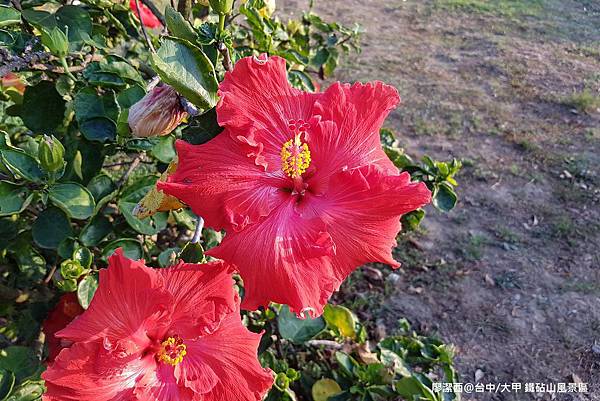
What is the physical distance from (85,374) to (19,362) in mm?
595

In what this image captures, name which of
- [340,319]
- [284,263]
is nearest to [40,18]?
[284,263]

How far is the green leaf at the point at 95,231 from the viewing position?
1150 mm

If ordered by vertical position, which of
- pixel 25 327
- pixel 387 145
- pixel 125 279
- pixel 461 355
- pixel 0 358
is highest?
pixel 125 279

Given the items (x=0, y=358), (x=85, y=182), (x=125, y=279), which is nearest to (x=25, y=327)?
(x=0, y=358)

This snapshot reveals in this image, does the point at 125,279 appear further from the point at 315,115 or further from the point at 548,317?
the point at 548,317

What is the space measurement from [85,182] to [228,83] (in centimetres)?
57

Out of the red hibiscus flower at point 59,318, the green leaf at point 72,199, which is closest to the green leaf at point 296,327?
the red hibiscus flower at point 59,318

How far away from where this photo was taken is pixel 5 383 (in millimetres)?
1104

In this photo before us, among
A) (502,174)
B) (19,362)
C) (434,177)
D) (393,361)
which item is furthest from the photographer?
(502,174)

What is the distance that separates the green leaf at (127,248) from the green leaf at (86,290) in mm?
52

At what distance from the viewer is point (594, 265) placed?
259cm

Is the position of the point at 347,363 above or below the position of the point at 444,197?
below

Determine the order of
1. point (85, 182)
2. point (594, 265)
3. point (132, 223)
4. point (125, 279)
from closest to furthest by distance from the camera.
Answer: point (125, 279) < point (132, 223) < point (85, 182) < point (594, 265)

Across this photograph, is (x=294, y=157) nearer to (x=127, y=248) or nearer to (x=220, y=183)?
(x=220, y=183)
